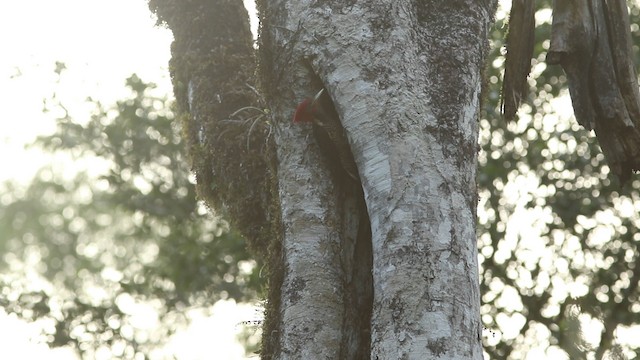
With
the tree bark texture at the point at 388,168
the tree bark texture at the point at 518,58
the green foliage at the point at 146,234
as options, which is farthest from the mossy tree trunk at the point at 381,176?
the green foliage at the point at 146,234

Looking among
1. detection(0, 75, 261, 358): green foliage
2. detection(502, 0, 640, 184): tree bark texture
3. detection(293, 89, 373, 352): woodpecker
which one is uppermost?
detection(0, 75, 261, 358): green foliage

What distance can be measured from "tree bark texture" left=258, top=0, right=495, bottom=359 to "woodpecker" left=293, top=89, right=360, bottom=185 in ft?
0.19

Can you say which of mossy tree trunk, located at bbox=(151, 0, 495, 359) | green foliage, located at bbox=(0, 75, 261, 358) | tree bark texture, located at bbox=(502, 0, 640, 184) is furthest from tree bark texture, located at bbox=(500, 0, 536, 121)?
green foliage, located at bbox=(0, 75, 261, 358)

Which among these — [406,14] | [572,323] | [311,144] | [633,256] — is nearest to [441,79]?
[406,14]

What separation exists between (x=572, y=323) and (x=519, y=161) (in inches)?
201

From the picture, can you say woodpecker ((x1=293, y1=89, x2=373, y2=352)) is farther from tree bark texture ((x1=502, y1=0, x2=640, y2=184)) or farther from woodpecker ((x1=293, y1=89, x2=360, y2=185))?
tree bark texture ((x1=502, y1=0, x2=640, y2=184))

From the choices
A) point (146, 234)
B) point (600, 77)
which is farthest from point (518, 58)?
point (146, 234)

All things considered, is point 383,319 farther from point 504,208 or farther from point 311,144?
point 504,208

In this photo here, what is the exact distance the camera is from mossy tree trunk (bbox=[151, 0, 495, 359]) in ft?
11.5

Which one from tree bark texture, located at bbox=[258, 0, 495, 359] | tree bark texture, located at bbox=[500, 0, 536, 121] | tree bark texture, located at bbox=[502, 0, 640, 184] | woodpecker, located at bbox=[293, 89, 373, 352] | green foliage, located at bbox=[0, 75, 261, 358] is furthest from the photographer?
green foliage, located at bbox=[0, 75, 261, 358]

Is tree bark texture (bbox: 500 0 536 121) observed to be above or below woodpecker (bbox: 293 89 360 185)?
above

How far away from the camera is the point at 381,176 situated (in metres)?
3.67

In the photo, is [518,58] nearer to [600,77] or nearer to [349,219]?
→ [600,77]

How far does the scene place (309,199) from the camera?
3.91 m
